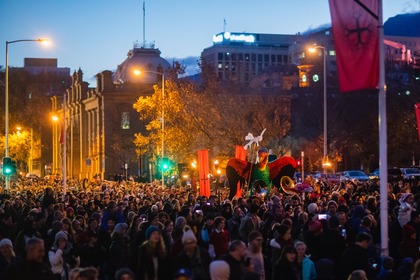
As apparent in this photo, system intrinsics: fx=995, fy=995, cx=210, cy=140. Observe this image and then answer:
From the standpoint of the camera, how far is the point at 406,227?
1510cm

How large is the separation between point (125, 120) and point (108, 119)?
1597 millimetres

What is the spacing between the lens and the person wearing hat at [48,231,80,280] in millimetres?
15031

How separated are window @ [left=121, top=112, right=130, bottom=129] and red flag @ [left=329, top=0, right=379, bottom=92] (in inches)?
3123

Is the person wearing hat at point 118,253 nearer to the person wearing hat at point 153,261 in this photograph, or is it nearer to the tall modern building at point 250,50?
the person wearing hat at point 153,261

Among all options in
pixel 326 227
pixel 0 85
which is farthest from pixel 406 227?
pixel 0 85

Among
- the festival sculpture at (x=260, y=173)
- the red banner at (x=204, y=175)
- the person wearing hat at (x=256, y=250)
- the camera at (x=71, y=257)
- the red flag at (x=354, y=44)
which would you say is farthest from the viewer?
the red banner at (x=204, y=175)

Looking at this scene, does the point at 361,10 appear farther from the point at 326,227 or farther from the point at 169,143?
the point at 169,143

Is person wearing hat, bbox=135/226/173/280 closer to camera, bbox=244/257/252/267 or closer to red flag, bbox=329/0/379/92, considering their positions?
camera, bbox=244/257/252/267

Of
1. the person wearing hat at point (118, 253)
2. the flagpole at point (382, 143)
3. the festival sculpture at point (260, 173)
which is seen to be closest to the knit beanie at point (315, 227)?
the flagpole at point (382, 143)

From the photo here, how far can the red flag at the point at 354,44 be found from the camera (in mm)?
14344

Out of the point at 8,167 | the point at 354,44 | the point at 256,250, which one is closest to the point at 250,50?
the point at 8,167

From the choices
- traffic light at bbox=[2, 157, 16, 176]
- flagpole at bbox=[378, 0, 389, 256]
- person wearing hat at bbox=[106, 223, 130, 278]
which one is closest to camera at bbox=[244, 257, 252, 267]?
person wearing hat at bbox=[106, 223, 130, 278]

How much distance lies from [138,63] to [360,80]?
312 ft

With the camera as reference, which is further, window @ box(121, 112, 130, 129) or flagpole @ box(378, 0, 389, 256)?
window @ box(121, 112, 130, 129)
